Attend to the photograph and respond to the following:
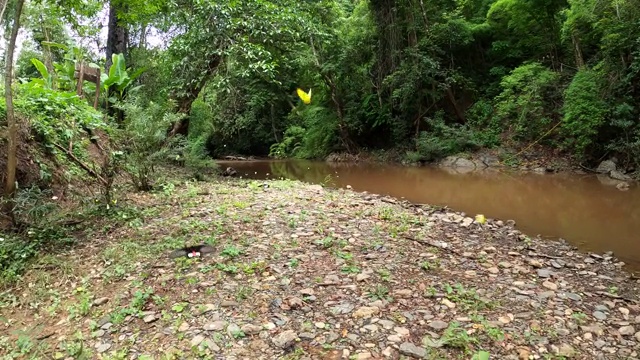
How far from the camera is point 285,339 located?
9.04 ft

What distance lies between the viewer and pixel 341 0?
69.9 feet

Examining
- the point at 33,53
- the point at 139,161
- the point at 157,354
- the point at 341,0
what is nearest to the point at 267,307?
the point at 157,354

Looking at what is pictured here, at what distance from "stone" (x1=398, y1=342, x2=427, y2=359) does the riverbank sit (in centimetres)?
1

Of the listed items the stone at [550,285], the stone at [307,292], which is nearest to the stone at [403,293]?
the stone at [307,292]

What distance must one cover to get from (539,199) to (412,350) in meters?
6.75

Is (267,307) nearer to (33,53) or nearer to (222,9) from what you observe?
(222,9)

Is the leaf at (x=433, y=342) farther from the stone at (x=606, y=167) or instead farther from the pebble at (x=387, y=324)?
the stone at (x=606, y=167)

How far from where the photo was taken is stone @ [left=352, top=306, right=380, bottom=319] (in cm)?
303

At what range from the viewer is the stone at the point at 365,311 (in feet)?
9.93

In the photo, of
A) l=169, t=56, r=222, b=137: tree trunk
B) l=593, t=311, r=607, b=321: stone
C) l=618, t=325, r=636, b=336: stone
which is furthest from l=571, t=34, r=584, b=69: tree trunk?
l=618, t=325, r=636, b=336: stone

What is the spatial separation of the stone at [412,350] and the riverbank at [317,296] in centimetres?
1

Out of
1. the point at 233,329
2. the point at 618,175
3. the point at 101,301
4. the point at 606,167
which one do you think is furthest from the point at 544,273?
the point at 606,167

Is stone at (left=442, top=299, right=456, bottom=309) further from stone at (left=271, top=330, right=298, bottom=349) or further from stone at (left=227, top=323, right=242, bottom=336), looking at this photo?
stone at (left=227, top=323, right=242, bottom=336)

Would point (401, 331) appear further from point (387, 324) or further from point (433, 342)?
point (433, 342)
